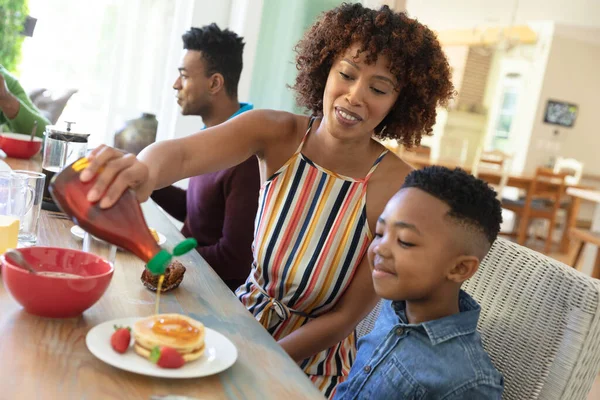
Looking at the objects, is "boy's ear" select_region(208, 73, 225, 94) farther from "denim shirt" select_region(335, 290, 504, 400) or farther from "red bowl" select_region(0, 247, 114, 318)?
"red bowl" select_region(0, 247, 114, 318)

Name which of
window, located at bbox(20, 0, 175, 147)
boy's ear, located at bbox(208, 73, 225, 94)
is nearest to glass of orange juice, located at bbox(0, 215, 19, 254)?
boy's ear, located at bbox(208, 73, 225, 94)

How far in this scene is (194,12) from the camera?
368 centimetres

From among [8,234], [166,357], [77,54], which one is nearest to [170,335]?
[166,357]

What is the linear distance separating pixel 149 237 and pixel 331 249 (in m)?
0.73

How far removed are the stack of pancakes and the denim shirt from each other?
433 mm

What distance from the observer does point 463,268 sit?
1237 mm

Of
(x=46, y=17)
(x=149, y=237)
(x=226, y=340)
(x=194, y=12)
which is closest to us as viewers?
(x=149, y=237)

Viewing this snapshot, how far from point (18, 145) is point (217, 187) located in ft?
2.58

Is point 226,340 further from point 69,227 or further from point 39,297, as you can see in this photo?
point 69,227

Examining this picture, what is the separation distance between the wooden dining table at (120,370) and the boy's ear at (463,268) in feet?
1.27

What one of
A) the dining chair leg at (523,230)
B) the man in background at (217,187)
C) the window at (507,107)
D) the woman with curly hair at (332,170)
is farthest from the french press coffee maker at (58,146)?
the window at (507,107)

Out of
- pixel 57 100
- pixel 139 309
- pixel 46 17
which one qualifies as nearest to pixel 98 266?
pixel 139 309

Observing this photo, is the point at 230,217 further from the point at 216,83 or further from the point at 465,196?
the point at 465,196

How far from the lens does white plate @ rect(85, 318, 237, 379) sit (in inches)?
32.8
